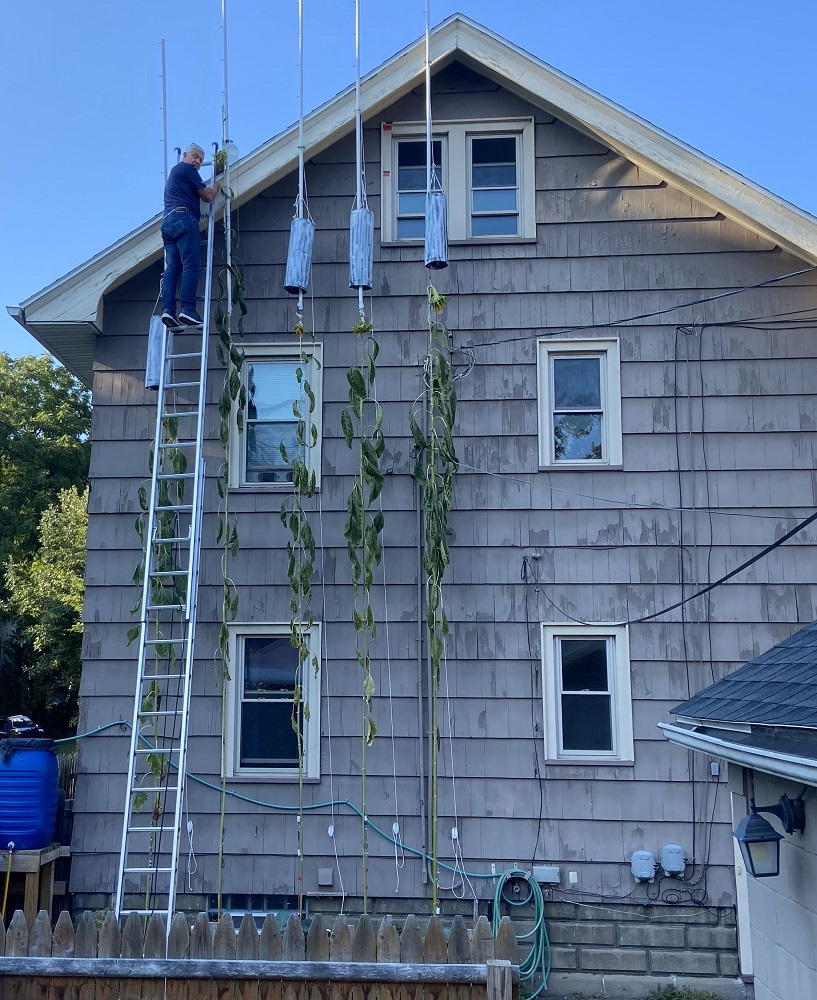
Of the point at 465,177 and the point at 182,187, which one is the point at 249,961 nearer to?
the point at 182,187

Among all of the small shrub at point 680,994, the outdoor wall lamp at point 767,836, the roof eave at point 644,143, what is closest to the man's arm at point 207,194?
the roof eave at point 644,143

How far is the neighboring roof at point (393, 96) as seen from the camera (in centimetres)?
820

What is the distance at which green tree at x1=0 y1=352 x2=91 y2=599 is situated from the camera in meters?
25.4

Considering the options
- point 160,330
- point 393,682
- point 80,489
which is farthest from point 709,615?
point 80,489

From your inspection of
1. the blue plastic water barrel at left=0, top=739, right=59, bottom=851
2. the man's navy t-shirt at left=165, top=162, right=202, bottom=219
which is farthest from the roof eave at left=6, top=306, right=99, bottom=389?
the blue plastic water barrel at left=0, top=739, right=59, bottom=851

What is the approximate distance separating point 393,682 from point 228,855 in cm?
201

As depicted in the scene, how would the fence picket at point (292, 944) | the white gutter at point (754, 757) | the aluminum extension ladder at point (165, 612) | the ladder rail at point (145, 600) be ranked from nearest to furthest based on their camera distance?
the white gutter at point (754, 757)
the fence picket at point (292, 944)
the ladder rail at point (145, 600)
the aluminum extension ladder at point (165, 612)

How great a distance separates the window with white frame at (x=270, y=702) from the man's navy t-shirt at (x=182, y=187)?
3736mm

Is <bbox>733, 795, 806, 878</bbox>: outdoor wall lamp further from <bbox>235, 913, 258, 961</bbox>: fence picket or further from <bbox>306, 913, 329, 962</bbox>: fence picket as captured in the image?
<bbox>235, 913, 258, 961</bbox>: fence picket

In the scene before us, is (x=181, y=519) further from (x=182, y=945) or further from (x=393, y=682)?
(x=182, y=945)

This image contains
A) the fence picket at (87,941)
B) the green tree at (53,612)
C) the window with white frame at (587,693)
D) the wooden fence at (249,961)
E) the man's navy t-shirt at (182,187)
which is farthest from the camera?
the green tree at (53,612)

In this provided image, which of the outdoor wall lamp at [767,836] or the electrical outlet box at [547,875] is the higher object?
the outdoor wall lamp at [767,836]

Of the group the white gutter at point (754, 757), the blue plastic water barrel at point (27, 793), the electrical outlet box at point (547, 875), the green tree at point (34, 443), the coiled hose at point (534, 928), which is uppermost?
the green tree at point (34, 443)

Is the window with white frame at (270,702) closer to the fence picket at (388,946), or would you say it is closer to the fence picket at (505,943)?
the fence picket at (388,946)
